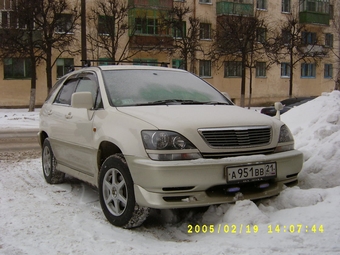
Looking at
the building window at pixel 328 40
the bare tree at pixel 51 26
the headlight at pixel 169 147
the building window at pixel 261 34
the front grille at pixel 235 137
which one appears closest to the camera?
the headlight at pixel 169 147

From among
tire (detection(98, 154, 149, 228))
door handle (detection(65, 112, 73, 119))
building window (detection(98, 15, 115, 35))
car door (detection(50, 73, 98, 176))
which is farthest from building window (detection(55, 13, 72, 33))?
tire (detection(98, 154, 149, 228))

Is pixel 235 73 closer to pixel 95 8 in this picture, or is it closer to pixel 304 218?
pixel 95 8

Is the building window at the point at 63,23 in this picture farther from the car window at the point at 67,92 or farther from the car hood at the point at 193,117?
the car hood at the point at 193,117

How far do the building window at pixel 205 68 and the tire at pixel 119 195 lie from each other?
31.6m

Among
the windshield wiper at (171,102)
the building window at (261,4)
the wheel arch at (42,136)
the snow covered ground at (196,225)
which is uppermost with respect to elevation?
the building window at (261,4)

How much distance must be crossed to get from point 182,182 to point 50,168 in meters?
2.97

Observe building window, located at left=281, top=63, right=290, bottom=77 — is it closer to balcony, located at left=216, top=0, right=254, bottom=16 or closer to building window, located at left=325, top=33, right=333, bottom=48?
building window, located at left=325, top=33, right=333, bottom=48

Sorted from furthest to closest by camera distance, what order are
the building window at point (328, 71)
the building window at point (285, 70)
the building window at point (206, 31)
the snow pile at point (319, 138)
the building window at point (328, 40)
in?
the building window at point (328, 71)
the building window at point (328, 40)
the building window at point (285, 70)
the building window at point (206, 31)
the snow pile at point (319, 138)

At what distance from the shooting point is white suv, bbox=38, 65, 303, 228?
12.6 feet

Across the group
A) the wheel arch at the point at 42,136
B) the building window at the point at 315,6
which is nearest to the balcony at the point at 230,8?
the building window at the point at 315,6

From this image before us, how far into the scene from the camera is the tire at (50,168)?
239 inches

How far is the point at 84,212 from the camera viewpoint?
15.4 ft

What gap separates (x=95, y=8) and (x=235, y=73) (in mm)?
12756

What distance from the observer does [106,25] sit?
1176 inches
